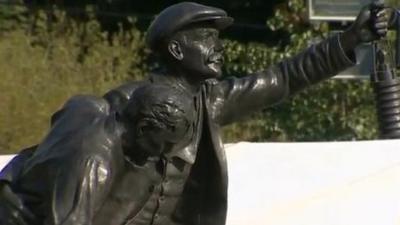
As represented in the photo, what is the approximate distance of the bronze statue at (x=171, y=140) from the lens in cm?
446

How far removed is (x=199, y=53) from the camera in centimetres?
489

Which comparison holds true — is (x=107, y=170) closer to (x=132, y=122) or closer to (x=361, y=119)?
(x=132, y=122)

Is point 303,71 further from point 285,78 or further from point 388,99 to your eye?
point 388,99

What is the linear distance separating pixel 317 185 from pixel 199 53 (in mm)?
1463

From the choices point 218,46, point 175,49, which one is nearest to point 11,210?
point 175,49

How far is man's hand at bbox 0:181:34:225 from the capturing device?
4648 mm

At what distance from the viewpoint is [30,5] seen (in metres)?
13.1

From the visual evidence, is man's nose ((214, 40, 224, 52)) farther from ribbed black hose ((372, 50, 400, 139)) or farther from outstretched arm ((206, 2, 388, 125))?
ribbed black hose ((372, 50, 400, 139))

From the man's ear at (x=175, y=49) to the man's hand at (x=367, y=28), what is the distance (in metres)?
0.58

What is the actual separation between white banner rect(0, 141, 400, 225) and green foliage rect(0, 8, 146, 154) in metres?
3.30

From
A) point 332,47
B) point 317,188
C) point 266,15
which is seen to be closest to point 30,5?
point 266,15

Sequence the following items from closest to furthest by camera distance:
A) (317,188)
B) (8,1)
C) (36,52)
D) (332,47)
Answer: (332,47), (317,188), (36,52), (8,1)

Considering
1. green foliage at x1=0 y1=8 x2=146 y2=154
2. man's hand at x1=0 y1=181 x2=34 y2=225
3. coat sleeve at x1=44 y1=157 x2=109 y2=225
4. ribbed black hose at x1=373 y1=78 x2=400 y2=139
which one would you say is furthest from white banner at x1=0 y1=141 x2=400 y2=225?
green foliage at x1=0 y1=8 x2=146 y2=154

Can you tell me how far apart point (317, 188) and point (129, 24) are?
22.3 ft
